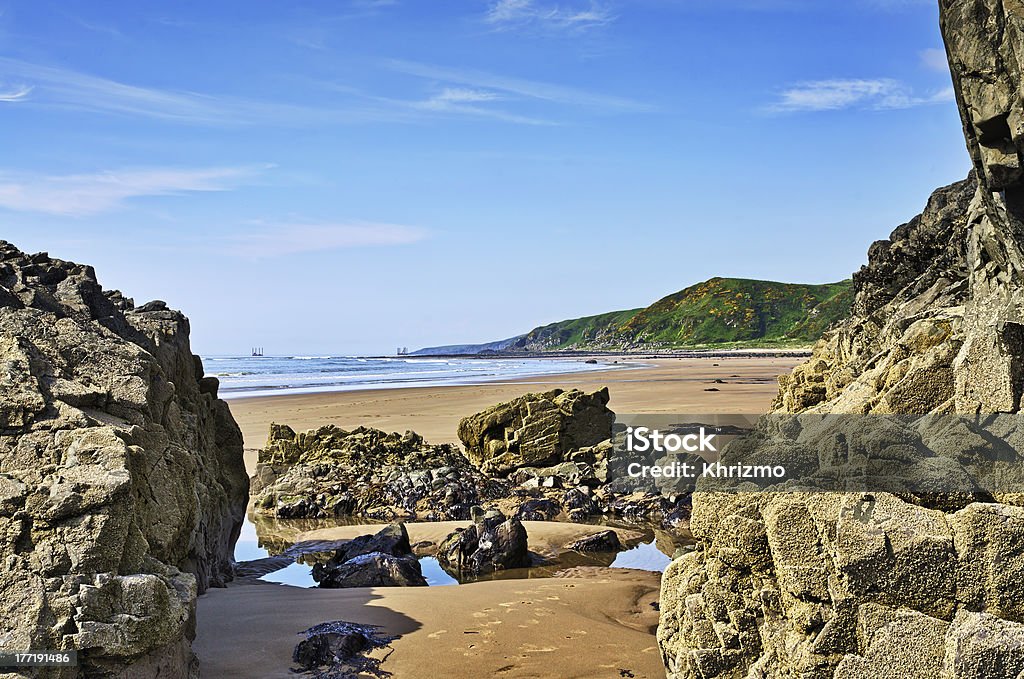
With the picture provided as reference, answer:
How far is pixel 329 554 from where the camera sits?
10.9m

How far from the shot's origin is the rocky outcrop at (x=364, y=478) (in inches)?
549

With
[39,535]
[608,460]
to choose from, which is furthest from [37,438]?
[608,460]

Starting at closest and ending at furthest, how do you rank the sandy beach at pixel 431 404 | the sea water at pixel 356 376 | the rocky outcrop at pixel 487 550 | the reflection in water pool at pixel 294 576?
the reflection in water pool at pixel 294 576
the rocky outcrop at pixel 487 550
the sandy beach at pixel 431 404
the sea water at pixel 356 376

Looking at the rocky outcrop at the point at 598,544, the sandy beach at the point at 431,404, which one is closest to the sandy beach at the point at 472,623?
the rocky outcrop at the point at 598,544

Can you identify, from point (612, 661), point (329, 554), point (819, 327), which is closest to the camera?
point (612, 661)

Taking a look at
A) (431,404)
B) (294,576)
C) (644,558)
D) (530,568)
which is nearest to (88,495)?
(294,576)

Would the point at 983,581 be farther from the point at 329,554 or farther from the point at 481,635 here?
the point at 329,554

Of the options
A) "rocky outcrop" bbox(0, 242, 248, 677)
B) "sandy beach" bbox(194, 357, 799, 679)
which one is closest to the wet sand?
"sandy beach" bbox(194, 357, 799, 679)

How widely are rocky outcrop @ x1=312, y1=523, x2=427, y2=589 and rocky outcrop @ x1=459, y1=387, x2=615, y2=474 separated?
23.0 feet

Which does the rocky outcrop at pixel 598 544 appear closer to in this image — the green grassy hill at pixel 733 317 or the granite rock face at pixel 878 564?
the granite rock face at pixel 878 564

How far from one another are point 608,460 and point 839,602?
12694 millimetres

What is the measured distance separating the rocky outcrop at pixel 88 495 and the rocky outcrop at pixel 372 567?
216 centimetres

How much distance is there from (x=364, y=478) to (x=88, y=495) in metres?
11.2

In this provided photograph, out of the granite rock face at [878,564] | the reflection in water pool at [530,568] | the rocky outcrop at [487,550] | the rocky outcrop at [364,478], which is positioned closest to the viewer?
the granite rock face at [878,564]
